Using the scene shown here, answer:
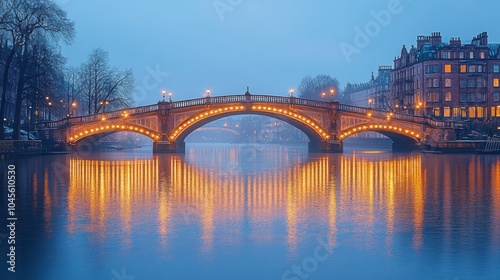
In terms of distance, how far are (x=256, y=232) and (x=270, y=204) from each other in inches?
224

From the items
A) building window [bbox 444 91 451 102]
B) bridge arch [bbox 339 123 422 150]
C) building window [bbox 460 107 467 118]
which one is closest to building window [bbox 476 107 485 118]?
building window [bbox 460 107 467 118]

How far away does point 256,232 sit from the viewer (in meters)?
15.6

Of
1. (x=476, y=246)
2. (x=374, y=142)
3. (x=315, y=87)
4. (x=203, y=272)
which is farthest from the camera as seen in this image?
(x=315, y=87)

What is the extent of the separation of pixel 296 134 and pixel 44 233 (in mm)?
158553

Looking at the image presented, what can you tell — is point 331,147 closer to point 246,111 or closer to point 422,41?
point 246,111

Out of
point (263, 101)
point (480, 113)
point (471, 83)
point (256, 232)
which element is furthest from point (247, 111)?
point (256, 232)

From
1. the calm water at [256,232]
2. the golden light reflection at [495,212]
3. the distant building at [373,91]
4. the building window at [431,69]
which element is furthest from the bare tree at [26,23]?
the distant building at [373,91]

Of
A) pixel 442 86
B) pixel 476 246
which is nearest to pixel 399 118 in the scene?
pixel 442 86

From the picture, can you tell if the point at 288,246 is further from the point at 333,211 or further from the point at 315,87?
the point at 315,87

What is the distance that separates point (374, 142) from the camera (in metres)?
122

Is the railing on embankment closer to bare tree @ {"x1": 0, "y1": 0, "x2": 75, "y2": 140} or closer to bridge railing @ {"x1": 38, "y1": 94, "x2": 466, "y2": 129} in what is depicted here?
bare tree @ {"x1": 0, "y1": 0, "x2": 75, "y2": 140}

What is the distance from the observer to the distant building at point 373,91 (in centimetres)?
14914

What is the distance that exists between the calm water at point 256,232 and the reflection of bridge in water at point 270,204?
48mm

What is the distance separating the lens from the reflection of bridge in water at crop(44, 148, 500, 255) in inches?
630
